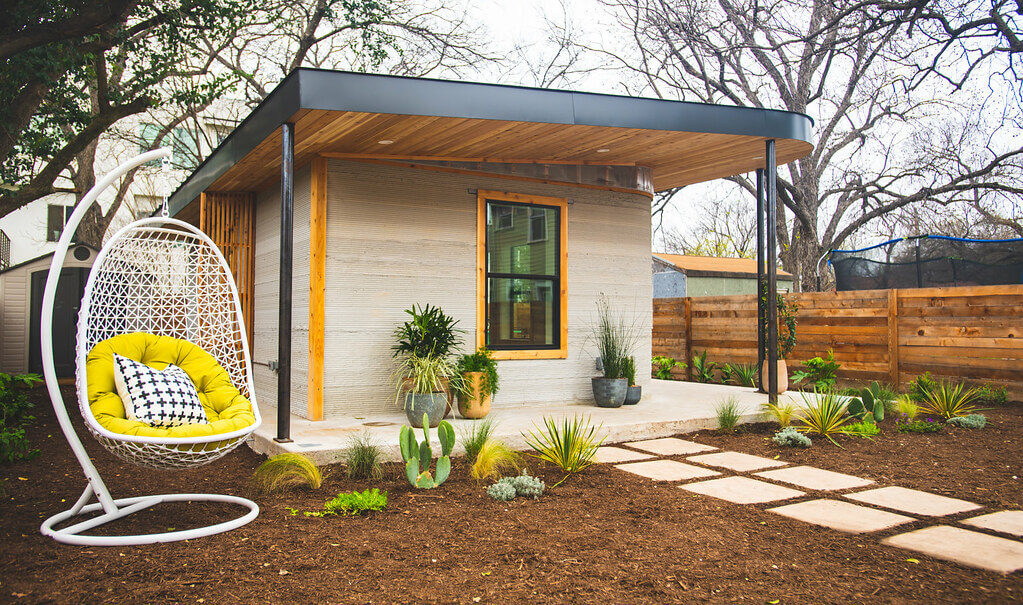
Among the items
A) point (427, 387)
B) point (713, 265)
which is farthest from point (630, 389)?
point (713, 265)

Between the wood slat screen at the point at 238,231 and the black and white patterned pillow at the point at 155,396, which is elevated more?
the wood slat screen at the point at 238,231

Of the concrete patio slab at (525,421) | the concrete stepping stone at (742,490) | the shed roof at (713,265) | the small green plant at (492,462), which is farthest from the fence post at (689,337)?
the small green plant at (492,462)

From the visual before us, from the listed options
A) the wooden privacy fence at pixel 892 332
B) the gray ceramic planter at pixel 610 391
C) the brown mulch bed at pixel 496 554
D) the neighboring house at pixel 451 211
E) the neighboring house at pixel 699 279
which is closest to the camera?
the brown mulch bed at pixel 496 554

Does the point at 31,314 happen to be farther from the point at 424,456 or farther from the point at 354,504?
the point at 354,504

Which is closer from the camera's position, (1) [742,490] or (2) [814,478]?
(1) [742,490]

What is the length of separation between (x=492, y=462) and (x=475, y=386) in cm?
Answer: 153

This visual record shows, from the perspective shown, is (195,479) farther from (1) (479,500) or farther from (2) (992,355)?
(2) (992,355)

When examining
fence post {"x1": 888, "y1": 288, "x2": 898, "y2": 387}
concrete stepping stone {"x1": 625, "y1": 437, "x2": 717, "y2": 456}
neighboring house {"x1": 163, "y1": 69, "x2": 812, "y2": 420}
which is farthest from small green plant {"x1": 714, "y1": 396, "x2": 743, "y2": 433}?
fence post {"x1": 888, "y1": 288, "x2": 898, "y2": 387}

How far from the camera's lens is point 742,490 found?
11.9ft

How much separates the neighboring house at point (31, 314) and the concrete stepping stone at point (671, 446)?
8639 mm

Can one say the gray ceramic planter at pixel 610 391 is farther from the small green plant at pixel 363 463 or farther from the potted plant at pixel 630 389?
the small green plant at pixel 363 463

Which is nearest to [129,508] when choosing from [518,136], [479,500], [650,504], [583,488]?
[479,500]

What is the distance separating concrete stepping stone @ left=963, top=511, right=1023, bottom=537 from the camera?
2914mm

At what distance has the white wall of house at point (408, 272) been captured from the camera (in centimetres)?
539
